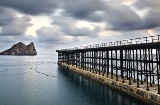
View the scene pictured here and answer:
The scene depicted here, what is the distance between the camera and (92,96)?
47.4m

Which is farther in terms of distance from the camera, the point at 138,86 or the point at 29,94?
the point at 29,94

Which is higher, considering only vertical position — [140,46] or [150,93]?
[140,46]

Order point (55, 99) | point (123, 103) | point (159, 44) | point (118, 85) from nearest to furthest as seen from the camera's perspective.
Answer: point (159, 44)
point (123, 103)
point (55, 99)
point (118, 85)

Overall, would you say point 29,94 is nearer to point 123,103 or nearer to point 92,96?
point 92,96

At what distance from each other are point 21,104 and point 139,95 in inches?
845

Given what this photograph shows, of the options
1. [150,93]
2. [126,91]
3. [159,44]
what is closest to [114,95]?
[126,91]

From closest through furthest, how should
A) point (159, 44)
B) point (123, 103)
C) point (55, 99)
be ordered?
point (159, 44) → point (123, 103) → point (55, 99)

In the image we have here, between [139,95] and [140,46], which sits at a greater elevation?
[140,46]

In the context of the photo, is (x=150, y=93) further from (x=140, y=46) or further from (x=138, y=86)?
(x=140, y=46)

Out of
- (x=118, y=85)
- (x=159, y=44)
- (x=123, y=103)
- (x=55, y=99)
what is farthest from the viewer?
(x=118, y=85)

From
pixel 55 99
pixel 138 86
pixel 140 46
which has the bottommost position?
pixel 55 99

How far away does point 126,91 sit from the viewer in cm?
4619

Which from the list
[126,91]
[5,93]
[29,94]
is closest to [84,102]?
[126,91]

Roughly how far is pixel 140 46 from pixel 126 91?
992 cm
